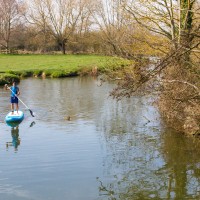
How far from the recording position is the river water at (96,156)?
9.95m

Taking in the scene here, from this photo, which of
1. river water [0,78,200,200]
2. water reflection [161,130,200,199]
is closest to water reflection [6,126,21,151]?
river water [0,78,200,200]

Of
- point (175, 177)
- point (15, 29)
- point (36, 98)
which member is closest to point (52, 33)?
point (15, 29)

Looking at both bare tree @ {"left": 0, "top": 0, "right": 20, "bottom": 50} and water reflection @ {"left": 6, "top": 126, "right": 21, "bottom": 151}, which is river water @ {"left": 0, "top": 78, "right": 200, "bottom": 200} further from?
bare tree @ {"left": 0, "top": 0, "right": 20, "bottom": 50}

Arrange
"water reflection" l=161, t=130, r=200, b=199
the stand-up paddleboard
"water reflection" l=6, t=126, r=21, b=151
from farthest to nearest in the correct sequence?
the stand-up paddleboard → "water reflection" l=6, t=126, r=21, b=151 → "water reflection" l=161, t=130, r=200, b=199

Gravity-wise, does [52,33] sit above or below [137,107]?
above

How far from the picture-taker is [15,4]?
6450 cm

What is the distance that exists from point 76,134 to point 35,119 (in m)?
3.80

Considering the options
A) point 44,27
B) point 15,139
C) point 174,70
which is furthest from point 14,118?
point 44,27

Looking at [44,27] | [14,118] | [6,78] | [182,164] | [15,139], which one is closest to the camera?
[182,164]

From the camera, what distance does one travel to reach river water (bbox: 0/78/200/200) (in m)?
9.95

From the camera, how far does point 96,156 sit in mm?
12766

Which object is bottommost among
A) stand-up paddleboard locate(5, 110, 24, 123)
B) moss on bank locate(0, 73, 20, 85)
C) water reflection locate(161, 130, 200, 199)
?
water reflection locate(161, 130, 200, 199)

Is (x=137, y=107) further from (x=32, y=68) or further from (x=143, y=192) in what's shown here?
(x=32, y=68)

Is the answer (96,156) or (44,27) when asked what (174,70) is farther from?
(44,27)
